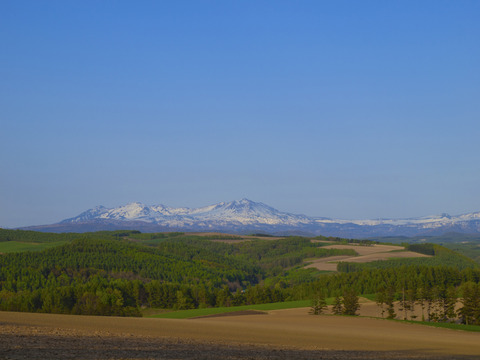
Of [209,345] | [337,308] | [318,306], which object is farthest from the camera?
[337,308]

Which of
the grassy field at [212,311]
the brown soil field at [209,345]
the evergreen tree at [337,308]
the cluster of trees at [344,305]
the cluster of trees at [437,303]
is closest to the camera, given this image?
the brown soil field at [209,345]

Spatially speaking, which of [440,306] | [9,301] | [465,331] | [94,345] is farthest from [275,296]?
[94,345]

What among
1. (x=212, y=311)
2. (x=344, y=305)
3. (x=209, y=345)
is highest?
(x=209, y=345)

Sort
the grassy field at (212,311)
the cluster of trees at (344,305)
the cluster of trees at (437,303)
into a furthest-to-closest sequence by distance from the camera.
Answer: the grassy field at (212,311) → the cluster of trees at (344,305) → the cluster of trees at (437,303)

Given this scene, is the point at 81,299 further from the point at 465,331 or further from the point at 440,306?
the point at 465,331

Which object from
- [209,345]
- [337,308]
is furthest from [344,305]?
[209,345]

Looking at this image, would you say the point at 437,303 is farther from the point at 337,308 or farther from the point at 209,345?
the point at 209,345

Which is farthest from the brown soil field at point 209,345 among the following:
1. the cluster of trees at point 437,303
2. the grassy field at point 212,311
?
Answer: the grassy field at point 212,311

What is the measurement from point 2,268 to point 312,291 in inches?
3914

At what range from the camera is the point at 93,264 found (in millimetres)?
195500

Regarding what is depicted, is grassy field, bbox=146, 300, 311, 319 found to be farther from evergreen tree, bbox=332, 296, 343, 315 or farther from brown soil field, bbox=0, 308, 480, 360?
brown soil field, bbox=0, 308, 480, 360

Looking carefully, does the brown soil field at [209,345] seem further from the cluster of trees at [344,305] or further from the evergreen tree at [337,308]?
the evergreen tree at [337,308]

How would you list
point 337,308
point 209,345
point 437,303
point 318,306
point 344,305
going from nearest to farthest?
1. point 209,345
2. point 318,306
3. point 344,305
4. point 337,308
5. point 437,303

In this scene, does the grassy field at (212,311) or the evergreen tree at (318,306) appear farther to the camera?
the grassy field at (212,311)
